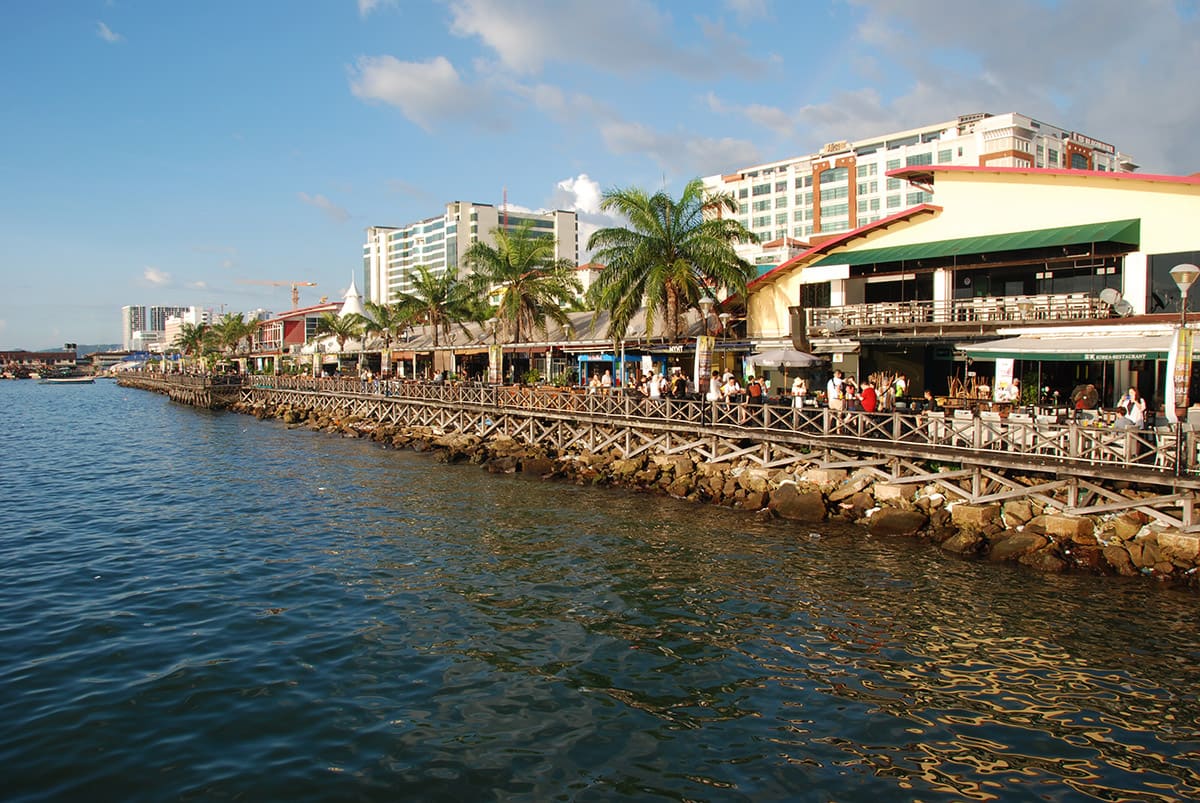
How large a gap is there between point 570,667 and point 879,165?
10061 cm

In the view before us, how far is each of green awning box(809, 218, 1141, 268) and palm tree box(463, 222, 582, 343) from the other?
15225 millimetres

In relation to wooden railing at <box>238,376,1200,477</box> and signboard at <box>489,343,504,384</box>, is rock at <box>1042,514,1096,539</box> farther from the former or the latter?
signboard at <box>489,343,504,384</box>

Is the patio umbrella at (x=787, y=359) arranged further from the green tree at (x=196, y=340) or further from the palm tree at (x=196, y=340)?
the palm tree at (x=196, y=340)

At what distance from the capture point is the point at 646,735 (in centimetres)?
995

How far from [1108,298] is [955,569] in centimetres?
1127

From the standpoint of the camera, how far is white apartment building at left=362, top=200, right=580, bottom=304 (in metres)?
152

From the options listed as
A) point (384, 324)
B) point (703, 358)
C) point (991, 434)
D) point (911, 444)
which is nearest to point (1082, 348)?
A: point (991, 434)

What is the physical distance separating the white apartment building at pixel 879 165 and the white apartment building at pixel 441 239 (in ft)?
136

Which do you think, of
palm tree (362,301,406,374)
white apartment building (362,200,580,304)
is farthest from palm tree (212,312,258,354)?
palm tree (362,301,406,374)

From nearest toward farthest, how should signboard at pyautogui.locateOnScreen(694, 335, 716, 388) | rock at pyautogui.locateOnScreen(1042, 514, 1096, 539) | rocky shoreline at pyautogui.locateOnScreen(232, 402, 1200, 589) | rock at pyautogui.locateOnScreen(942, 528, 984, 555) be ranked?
rocky shoreline at pyautogui.locateOnScreen(232, 402, 1200, 589) → rock at pyautogui.locateOnScreen(1042, 514, 1096, 539) → rock at pyautogui.locateOnScreen(942, 528, 984, 555) → signboard at pyautogui.locateOnScreen(694, 335, 716, 388)

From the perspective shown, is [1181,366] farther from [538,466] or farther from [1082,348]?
[538,466]

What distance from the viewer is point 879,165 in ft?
324

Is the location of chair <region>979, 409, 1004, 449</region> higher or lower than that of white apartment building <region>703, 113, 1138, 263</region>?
lower

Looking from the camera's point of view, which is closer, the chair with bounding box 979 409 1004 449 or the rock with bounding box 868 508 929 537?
the chair with bounding box 979 409 1004 449
